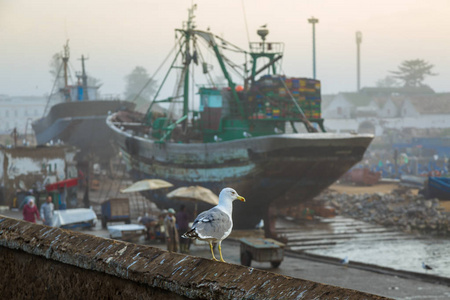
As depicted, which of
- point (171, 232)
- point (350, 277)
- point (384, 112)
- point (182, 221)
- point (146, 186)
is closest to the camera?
point (171, 232)

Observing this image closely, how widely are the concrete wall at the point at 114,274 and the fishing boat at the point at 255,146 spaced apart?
730 inches

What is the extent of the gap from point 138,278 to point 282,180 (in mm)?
22455

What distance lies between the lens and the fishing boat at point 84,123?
49.5 meters

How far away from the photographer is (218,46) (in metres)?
31.8

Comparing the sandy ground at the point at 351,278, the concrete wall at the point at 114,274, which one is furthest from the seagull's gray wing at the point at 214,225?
the sandy ground at the point at 351,278

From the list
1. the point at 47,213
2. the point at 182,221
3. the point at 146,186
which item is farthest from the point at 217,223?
the point at 146,186

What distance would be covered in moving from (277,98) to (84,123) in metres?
25.1

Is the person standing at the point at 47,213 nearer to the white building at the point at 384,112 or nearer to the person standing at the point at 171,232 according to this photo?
the person standing at the point at 171,232

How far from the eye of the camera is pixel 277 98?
92.8ft

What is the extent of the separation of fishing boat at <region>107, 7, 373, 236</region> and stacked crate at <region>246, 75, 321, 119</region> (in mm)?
38

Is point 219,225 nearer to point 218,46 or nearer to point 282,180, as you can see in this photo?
point 282,180

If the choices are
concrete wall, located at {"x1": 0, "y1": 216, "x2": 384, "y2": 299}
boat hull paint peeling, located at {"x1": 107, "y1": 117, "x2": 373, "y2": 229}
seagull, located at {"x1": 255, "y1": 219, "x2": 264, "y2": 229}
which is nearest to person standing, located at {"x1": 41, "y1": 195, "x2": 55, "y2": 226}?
boat hull paint peeling, located at {"x1": 107, "y1": 117, "x2": 373, "y2": 229}

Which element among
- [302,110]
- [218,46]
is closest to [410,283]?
[302,110]

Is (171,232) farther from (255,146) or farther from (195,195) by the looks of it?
(255,146)
